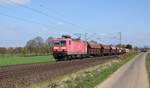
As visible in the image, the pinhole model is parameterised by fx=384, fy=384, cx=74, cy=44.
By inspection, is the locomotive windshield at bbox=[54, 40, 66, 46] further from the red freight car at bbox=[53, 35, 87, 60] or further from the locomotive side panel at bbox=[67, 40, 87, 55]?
the locomotive side panel at bbox=[67, 40, 87, 55]

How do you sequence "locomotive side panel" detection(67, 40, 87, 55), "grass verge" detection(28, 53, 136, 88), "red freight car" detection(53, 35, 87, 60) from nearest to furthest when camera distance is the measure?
"grass verge" detection(28, 53, 136, 88)
"red freight car" detection(53, 35, 87, 60)
"locomotive side panel" detection(67, 40, 87, 55)

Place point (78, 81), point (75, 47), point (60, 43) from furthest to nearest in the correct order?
point (75, 47) < point (60, 43) < point (78, 81)

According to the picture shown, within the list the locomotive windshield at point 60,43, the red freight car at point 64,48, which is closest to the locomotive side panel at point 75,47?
the red freight car at point 64,48

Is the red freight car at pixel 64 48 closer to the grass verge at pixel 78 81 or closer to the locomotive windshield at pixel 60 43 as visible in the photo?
the locomotive windshield at pixel 60 43

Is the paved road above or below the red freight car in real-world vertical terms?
below

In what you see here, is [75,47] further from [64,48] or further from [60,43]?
[64,48]

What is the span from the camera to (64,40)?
2344 inches

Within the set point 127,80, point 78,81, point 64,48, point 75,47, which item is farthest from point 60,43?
point 78,81

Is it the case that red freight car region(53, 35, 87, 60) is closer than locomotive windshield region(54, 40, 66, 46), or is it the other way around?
red freight car region(53, 35, 87, 60)

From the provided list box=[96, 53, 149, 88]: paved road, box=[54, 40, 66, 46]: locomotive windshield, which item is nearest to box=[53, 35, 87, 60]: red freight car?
box=[54, 40, 66, 46]: locomotive windshield

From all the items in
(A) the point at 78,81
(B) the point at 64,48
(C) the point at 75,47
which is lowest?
(A) the point at 78,81

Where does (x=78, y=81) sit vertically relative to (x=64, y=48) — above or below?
below

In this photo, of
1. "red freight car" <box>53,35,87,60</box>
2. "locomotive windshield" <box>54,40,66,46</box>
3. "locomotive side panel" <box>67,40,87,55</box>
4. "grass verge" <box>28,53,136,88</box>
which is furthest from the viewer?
"locomotive side panel" <box>67,40,87,55</box>

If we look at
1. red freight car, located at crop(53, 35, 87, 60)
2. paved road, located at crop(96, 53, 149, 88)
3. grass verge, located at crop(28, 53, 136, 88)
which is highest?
red freight car, located at crop(53, 35, 87, 60)
